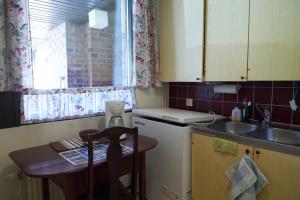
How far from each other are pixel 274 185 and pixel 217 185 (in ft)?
1.38

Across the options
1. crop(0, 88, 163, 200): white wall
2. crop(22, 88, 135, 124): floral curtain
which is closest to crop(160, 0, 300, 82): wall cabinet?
crop(22, 88, 135, 124): floral curtain

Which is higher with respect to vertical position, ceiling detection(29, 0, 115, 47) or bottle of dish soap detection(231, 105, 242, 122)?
ceiling detection(29, 0, 115, 47)

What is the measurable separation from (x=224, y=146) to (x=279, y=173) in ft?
1.21

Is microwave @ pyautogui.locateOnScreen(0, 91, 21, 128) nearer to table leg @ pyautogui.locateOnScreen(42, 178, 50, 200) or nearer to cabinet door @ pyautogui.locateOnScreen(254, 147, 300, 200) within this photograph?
table leg @ pyautogui.locateOnScreen(42, 178, 50, 200)

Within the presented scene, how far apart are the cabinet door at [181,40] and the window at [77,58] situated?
380mm

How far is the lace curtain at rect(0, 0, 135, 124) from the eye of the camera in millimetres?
1536

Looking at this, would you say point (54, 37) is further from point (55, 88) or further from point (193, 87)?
point (193, 87)

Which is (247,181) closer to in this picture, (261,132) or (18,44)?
(261,132)

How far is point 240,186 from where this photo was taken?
4.67 ft

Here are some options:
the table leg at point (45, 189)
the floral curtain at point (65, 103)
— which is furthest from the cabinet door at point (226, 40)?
the table leg at point (45, 189)

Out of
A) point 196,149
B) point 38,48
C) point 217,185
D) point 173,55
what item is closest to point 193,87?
point 173,55

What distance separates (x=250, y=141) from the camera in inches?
57.3

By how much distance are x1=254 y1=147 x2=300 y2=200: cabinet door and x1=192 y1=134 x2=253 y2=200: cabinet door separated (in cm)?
14

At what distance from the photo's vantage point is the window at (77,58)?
5.73ft
